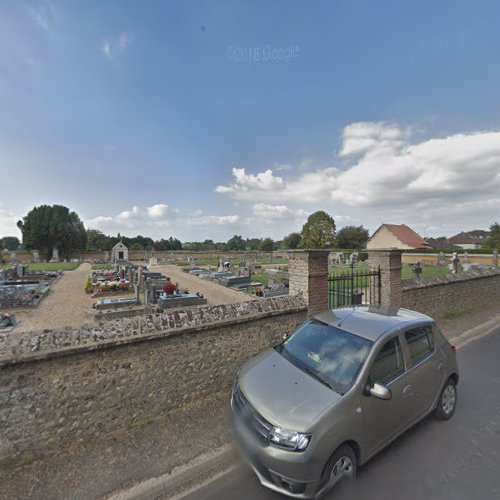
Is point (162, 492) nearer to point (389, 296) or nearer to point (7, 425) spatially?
point (7, 425)

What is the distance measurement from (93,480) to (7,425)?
3.87 feet

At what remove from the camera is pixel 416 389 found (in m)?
3.27

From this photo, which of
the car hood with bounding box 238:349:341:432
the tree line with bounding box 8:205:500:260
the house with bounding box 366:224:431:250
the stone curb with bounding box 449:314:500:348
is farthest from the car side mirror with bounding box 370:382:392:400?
the house with bounding box 366:224:431:250

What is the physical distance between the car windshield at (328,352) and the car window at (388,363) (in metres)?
0.17

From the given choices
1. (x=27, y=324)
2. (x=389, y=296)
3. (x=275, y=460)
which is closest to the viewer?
(x=275, y=460)

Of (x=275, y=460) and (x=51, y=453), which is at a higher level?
(x=275, y=460)

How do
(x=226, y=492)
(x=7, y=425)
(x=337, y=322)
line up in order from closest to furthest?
1. (x=226, y=492)
2. (x=7, y=425)
3. (x=337, y=322)

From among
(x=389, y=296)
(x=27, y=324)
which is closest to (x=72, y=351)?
(x=389, y=296)

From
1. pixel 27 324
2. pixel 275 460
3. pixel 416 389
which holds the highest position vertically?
pixel 416 389

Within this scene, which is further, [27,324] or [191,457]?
[27,324]

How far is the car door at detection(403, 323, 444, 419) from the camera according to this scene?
3.30 m

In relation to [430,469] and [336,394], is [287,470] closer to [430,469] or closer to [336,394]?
[336,394]

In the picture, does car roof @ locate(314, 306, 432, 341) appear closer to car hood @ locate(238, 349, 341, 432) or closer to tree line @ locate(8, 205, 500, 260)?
car hood @ locate(238, 349, 341, 432)

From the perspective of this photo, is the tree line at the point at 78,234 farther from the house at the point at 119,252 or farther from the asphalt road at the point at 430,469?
the asphalt road at the point at 430,469
